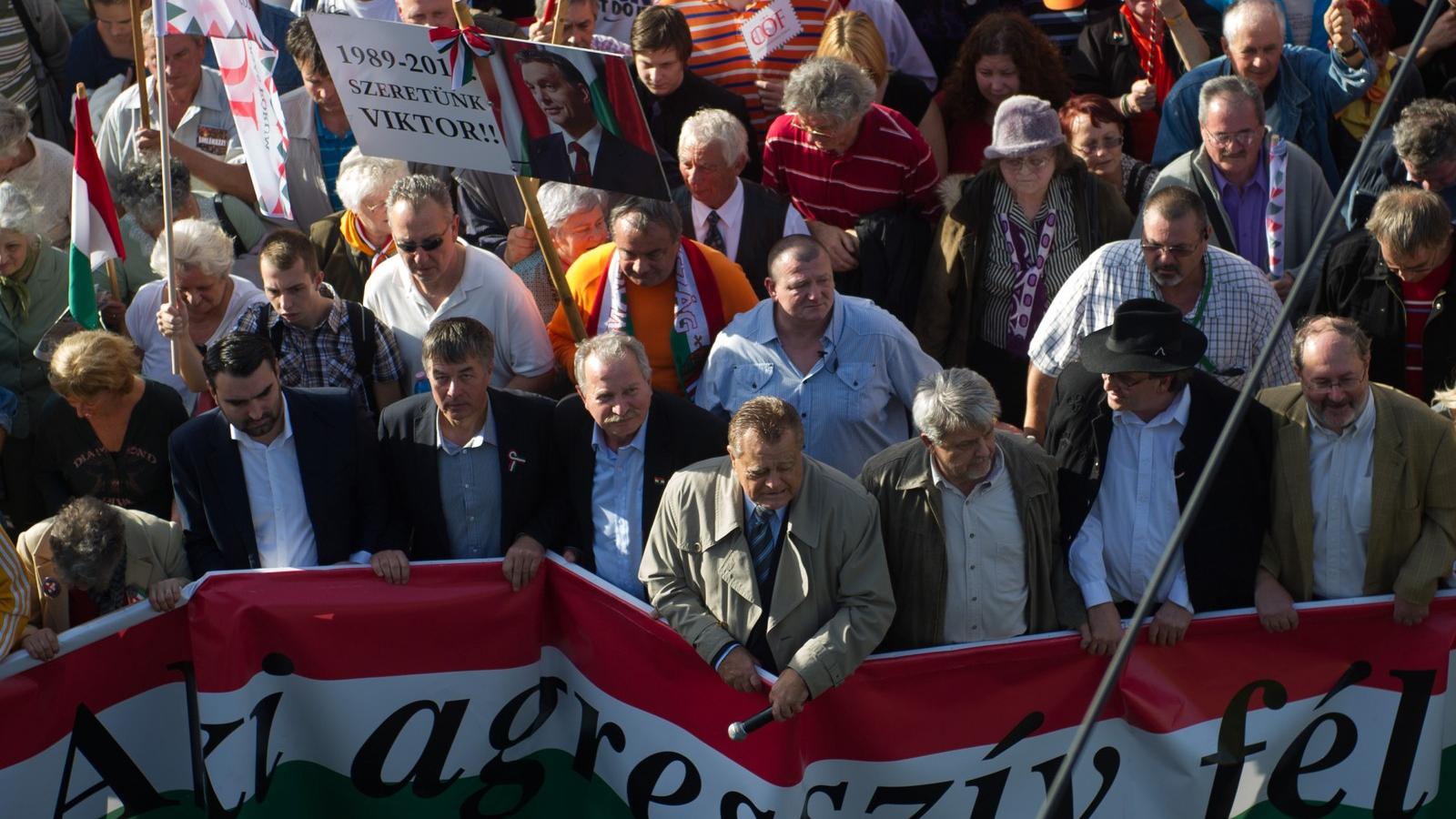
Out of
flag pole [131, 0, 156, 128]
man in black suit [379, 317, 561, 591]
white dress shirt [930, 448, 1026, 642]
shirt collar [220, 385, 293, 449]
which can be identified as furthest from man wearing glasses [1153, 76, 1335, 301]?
flag pole [131, 0, 156, 128]

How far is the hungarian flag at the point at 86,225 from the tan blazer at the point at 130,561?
3.63ft

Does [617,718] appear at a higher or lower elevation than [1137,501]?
lower

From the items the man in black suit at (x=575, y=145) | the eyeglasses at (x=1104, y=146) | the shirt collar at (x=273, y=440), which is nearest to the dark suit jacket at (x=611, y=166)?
the man in black suit at (x=575, y=145)

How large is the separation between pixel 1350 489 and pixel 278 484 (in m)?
3.69

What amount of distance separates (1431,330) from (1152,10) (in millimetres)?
2439

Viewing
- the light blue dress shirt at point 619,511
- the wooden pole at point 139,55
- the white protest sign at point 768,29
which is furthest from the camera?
the white protest sign at point 768,29

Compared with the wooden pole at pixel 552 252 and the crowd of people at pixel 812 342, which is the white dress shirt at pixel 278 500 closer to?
the crowd of people at pixel 812 342

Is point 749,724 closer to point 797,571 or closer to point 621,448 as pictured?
point 797,571

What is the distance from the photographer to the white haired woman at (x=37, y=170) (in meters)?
8.52

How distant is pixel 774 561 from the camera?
5758mm

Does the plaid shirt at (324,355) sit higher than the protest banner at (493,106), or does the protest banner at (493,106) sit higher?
the protest banner at (493,106)

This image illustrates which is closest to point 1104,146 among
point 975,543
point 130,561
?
point 975,543

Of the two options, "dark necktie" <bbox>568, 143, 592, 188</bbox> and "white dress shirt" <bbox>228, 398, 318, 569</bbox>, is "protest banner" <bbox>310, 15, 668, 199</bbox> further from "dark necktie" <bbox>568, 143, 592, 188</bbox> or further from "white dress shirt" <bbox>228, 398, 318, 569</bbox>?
"white dress shirt" <bbox>228, 398, 318, 569</bbox>

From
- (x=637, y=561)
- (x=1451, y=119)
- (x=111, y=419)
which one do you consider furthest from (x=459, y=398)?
(x=1451, y=119)
